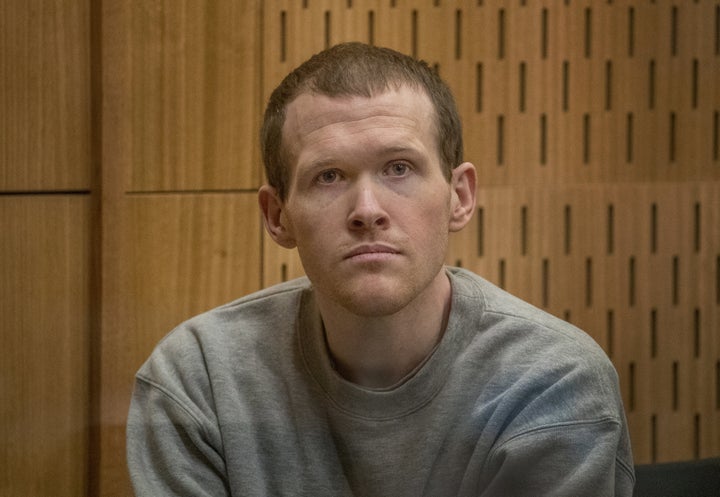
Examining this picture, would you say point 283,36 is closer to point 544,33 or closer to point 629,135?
point 544,33

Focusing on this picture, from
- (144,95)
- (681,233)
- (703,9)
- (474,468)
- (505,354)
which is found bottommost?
(474,468)

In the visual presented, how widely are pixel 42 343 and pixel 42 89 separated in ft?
0.81

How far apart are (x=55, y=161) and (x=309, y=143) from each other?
0.25m

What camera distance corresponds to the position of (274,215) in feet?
3.19

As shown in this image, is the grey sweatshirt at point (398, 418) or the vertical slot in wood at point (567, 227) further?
the vertical slot in wood at point (567, 227)

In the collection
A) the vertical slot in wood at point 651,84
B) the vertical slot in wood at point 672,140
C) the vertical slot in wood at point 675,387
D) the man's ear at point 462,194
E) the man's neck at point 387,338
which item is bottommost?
the vertical slot in wood at point 675,387

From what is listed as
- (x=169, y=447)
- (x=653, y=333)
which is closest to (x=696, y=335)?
(x=653, y=333)

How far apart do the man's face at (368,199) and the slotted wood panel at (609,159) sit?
3.7 inches

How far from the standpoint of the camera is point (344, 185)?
33.8 inches

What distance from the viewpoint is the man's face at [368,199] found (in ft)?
2.76

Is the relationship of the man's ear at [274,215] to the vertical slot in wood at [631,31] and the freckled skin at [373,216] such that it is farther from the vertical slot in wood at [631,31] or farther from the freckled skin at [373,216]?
the vertical slot in wood at [631,31]

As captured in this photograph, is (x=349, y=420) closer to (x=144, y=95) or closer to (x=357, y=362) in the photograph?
(x=357, y=362)

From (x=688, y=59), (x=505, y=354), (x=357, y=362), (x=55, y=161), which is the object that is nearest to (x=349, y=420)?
(x=357, y=362)

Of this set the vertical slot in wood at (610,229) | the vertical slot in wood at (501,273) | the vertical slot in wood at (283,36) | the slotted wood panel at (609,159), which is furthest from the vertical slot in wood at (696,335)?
the vertical slot in wood at (283,36)
